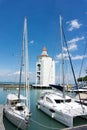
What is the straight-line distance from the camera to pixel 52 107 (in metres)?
19.9

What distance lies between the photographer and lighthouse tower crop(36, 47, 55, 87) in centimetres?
8432

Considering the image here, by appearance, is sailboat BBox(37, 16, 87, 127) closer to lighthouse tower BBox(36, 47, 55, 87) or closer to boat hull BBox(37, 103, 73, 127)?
boat hull BBox(37, 103, 73, 127)

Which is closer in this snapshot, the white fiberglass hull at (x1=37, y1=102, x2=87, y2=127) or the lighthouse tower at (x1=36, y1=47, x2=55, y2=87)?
the white fiberglass hull at (x1=37, y1=102, x2=87, y2=127)

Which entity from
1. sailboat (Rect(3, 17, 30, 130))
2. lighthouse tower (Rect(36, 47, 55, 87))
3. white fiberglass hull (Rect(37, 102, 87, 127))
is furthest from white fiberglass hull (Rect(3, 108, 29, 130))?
lighthouse tower (Rect(36, 47, 55, 87))

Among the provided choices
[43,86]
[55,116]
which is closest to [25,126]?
[55,116]

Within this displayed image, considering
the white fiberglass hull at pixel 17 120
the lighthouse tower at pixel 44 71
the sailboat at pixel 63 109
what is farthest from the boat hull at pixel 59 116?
the lighthouse tower at pixel 44 71

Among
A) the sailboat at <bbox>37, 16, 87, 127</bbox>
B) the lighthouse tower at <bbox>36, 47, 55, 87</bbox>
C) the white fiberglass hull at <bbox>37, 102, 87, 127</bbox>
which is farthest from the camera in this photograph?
the lighthouse tower at <bbox>36, 47, 55, 87</bbox>

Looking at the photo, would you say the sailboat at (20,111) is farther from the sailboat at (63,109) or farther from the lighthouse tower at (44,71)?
the lighthouse tower at (44,71)

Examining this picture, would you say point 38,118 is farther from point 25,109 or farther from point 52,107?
point 25,109

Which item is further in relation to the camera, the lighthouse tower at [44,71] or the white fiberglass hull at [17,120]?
the lighthouse tower at [44,71]

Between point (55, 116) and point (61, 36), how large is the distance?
32.1ft

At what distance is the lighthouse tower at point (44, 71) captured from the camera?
84325mm

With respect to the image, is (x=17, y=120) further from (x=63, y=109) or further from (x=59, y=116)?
(x=63, y=109)

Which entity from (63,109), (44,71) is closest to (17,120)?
(63,109)
